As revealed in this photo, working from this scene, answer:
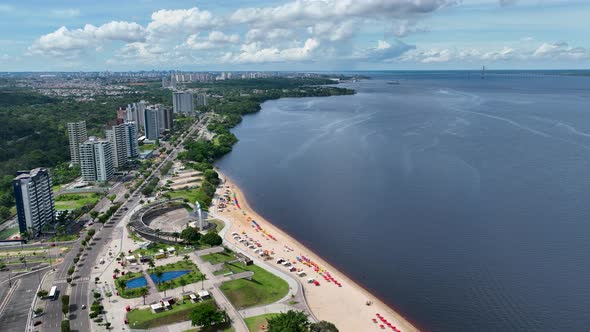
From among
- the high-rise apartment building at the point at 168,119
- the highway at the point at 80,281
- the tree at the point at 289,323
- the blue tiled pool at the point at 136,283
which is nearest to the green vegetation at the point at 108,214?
the highway at the point at 80,281

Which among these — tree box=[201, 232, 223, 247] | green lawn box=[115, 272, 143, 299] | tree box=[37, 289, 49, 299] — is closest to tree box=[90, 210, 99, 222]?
tree box=[201, 232, 223, 247]

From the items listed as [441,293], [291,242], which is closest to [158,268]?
[291,242]

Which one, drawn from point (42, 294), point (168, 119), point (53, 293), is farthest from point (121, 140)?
point (53, 293)

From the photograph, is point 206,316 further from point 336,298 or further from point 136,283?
point 336,298

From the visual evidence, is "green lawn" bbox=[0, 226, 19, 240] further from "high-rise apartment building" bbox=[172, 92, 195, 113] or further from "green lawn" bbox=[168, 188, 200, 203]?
"high-rise apartment building" bbox=[172, 92, 195, 113]

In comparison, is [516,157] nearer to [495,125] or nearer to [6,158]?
[495,125]

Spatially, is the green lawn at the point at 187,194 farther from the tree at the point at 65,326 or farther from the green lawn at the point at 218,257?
the tree at the point at 65,326

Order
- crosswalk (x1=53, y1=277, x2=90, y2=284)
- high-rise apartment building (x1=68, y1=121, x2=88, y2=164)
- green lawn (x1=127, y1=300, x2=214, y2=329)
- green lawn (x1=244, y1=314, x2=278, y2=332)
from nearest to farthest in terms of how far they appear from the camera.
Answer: green lawn (x1=127, y1=300, x2=214, y2=329), green lawn (x1=244, y1=314, x2=278, y2=332), crosswalk (x1=53, y1=277, x2=90, y2=284), high-rise apartment building (x1=68, y1=121, x2=88, y2=164)
